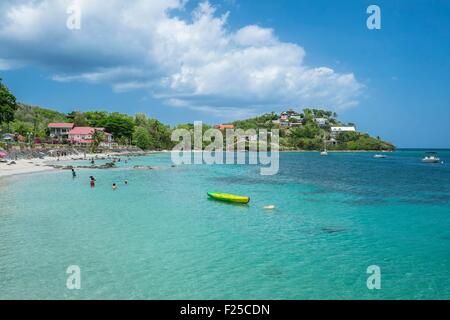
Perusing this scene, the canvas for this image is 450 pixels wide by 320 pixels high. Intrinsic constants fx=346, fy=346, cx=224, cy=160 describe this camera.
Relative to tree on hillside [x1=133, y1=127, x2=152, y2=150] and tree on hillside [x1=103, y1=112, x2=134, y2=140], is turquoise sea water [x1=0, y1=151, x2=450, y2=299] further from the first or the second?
tree on hillside [x1=133, y1=127, x2=152, y2=150]

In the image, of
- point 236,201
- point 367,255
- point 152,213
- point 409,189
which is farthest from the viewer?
point 409,189

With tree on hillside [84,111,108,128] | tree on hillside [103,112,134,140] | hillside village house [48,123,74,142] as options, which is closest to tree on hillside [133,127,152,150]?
tree on hillside [103,112,134,140]

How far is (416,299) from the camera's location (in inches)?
582

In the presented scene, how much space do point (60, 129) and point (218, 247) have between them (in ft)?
475

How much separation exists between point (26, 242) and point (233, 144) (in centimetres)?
17761

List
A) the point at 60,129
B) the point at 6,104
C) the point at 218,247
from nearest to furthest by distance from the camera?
the point at 218,247
the point at 6,104
the point at 60,129

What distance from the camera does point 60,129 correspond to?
483 ft

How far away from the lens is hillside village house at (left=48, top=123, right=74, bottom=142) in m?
144

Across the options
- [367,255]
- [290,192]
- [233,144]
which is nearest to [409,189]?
[290,192]

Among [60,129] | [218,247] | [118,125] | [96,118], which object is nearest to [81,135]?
[60,129]

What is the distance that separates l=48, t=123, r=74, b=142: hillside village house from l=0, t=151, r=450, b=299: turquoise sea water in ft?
Result: 369

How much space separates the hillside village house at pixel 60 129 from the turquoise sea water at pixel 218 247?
11259 cm

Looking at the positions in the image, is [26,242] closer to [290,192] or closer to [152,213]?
[152,213]

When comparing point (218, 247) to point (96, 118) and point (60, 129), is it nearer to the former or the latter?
point (60, 129)
